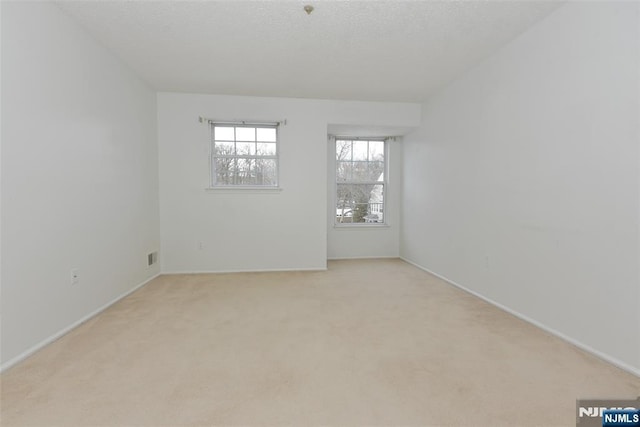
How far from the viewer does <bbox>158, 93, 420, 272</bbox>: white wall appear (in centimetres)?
395

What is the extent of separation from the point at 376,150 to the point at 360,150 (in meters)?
0.30

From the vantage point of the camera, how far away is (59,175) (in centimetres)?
213

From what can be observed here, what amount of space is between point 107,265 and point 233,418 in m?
2.22

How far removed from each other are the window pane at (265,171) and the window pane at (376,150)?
1900 millimetres

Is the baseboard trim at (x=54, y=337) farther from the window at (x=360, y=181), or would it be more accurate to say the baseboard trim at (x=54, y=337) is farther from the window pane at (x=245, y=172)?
the window at (x=360, y=181)

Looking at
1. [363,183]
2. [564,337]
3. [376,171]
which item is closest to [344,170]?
[363,183]

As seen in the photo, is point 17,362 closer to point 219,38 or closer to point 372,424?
point 372,424

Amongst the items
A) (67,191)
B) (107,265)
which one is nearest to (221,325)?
(107,265)

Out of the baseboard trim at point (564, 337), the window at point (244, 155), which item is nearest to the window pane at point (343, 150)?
the window at point (244, 155)

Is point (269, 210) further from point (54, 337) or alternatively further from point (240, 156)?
point (54, 337)

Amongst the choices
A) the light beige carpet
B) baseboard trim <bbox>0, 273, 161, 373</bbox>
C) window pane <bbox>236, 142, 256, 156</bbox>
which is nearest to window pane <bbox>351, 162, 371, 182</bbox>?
window pane <bbox>236, 142, 256, 156</bbox>

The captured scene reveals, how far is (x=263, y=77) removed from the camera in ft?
11.1

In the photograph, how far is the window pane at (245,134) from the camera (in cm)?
418

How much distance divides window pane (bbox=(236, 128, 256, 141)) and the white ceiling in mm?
674
